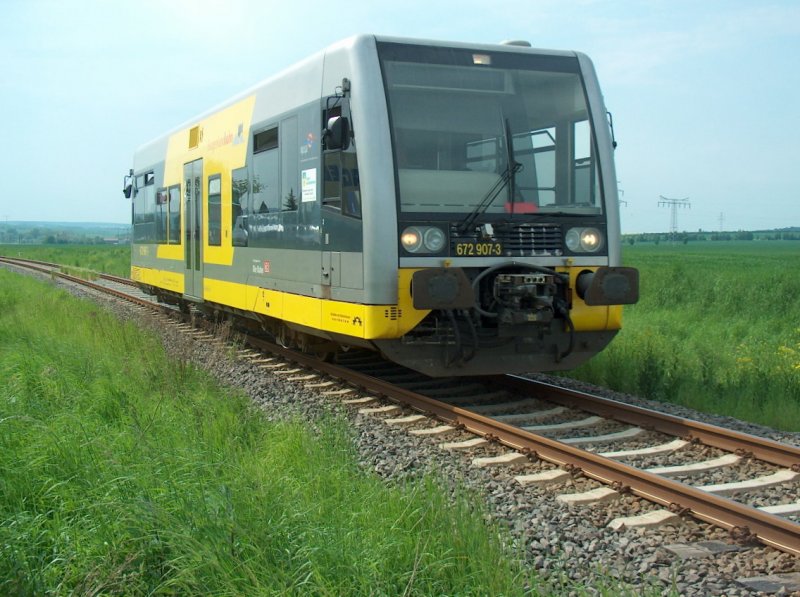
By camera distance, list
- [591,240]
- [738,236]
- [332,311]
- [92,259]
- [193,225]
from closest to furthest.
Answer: [332,311], [591,240], [193,225], [92,259], [738,236]

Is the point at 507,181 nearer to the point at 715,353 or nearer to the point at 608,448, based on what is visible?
the point at 608,448

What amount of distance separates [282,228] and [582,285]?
3.31 m

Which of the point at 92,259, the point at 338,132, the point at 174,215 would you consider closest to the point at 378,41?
the point at 338,132

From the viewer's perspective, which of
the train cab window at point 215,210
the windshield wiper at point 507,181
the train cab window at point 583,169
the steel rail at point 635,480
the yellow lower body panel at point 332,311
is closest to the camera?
the steel rail at point 635,480

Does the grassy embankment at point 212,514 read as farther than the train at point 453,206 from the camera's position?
No

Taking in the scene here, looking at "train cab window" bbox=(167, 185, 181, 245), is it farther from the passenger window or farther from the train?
the train

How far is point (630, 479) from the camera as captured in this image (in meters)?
5.49

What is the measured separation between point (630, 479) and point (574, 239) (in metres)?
3.33

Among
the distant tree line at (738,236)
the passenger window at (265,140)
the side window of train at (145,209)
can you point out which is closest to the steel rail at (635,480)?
the passenger window at (265,140)

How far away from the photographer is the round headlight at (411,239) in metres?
7.66

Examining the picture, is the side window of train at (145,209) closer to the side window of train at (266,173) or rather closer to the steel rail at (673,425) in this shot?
the side window of train at (266,173)

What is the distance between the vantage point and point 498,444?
670 centimetres

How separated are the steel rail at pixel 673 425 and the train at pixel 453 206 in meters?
0.37

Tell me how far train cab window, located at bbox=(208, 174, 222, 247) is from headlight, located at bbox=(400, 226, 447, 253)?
467cm
